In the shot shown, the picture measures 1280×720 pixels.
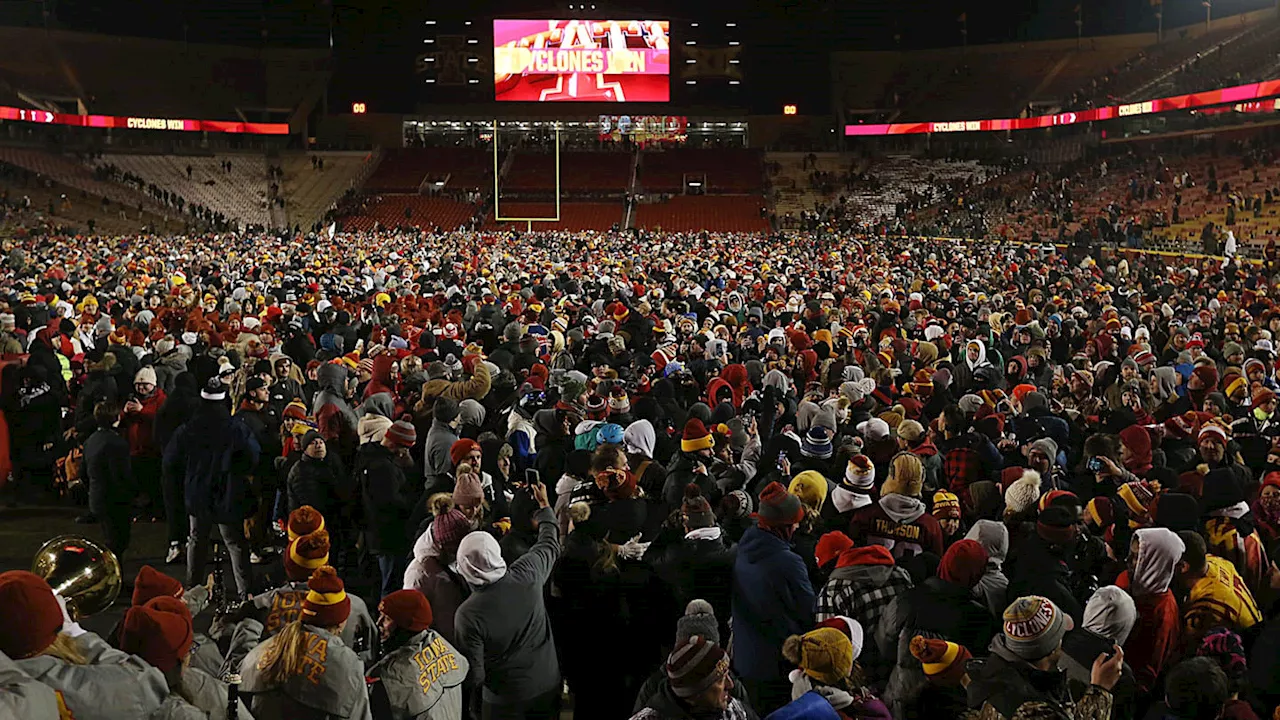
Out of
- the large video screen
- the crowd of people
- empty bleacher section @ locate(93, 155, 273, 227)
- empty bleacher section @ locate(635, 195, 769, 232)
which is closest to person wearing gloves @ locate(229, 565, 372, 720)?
the crowd of people

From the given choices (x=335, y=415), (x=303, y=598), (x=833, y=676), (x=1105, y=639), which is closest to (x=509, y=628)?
(x=303, y=598)

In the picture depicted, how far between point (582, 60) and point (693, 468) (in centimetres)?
5522

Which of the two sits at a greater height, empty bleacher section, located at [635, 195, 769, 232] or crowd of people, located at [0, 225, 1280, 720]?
empty bleacher section, located at [635, 195, 769, 232]

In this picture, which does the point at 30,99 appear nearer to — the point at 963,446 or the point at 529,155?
the point at 529,155

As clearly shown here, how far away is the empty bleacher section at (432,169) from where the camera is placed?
5775 centimetres

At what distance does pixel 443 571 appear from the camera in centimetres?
496

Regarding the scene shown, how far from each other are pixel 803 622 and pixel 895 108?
5863 centimetres

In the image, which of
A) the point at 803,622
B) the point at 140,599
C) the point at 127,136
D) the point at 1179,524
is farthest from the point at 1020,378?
the point at 127,136

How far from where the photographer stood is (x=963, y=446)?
7027mm

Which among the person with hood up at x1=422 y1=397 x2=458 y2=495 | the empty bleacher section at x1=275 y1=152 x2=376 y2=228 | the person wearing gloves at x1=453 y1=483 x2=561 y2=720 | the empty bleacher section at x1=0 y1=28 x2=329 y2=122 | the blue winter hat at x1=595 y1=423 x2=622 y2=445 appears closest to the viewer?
the person wearing gloves at x1=453 y1=483 x2=561 y2=720

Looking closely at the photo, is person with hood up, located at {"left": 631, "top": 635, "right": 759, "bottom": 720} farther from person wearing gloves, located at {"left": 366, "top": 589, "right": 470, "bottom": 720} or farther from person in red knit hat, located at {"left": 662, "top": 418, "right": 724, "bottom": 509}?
person in red knit hat, located at {"left": 662, "top": 418, "right": 724, "bottom": 509}

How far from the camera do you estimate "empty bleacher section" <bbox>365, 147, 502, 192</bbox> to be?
5775 centimetres

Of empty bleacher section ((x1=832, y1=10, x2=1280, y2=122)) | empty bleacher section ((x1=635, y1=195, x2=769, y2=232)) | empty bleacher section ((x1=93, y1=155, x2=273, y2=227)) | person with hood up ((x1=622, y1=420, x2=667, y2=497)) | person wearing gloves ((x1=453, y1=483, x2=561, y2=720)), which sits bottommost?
person wearing gloves ((x1=453, y1=483, x2=561, y2=720))

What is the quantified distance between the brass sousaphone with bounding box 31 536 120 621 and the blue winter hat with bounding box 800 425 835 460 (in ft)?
12.5
